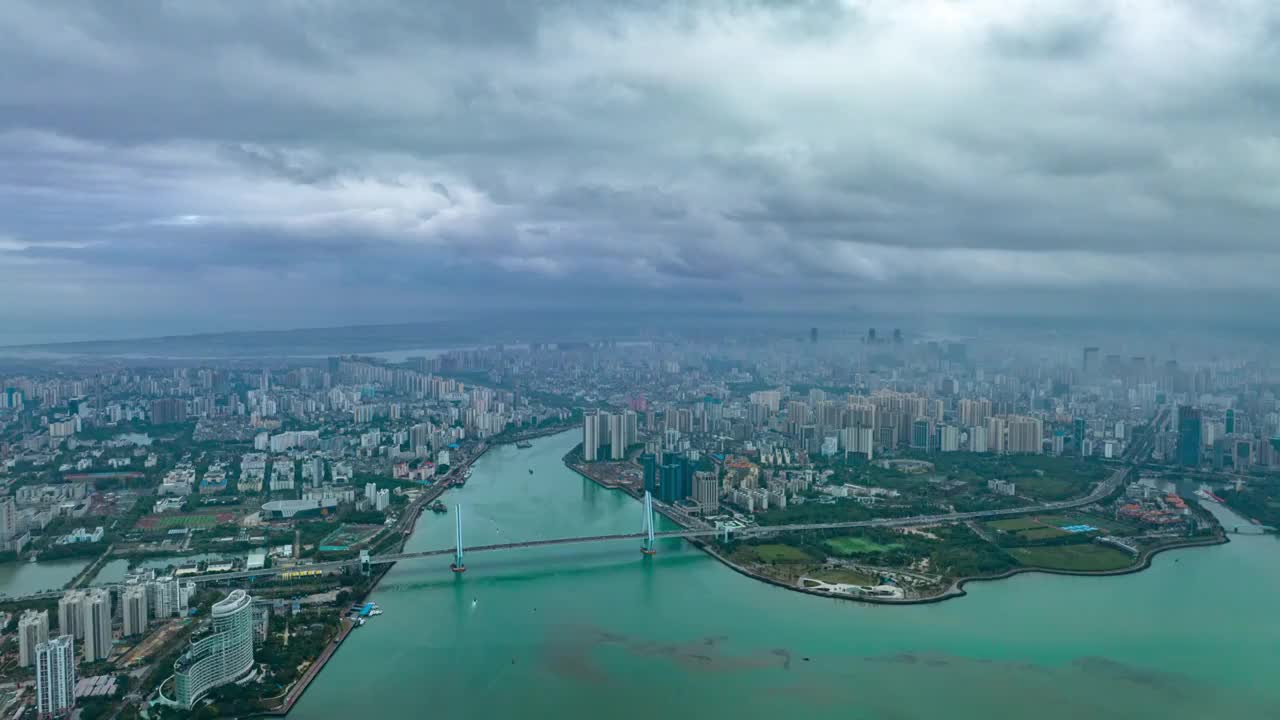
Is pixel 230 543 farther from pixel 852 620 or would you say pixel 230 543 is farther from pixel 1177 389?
pixel 1177 389

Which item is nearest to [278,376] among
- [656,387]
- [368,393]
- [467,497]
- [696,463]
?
[368,393]

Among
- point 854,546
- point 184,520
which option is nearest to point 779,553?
point 854,546

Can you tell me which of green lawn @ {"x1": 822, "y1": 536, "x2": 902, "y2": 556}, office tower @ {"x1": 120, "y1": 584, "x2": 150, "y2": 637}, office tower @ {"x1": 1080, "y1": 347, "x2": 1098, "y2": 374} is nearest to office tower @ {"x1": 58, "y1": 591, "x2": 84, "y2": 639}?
office tower @ {"x1": 120, "y1": 584, "x2": 150, "y2": 637}

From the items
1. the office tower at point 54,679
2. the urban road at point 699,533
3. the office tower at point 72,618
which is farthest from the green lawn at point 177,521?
the office tower at point 54,679

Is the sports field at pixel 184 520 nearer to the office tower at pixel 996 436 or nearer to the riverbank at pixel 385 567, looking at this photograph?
the riverbank at pixel 385 567

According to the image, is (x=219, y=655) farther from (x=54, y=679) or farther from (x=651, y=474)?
(x=651, y=474)

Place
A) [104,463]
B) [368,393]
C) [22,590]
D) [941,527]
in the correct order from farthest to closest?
[368,393] → [104,463] → [941,527] → [22,590]
